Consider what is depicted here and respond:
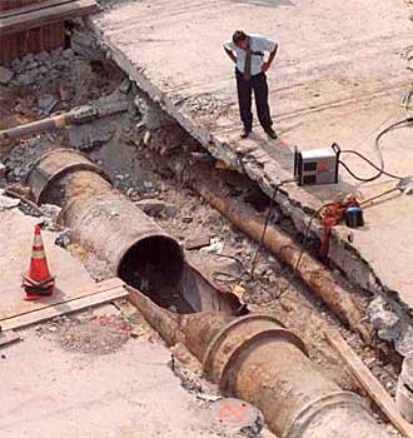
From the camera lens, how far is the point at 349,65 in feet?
42.3

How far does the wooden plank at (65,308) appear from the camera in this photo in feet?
30.4

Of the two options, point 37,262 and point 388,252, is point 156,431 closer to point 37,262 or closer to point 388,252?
point 37,262

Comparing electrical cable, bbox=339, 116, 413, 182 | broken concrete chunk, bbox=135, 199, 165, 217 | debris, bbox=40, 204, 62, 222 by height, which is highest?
electrical cable, bbox=339, 116, 413, 182

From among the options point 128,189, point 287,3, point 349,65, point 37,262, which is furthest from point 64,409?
point 287,3

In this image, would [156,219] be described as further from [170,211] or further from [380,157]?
[380,157]

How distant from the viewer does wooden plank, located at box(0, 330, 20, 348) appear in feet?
29.8

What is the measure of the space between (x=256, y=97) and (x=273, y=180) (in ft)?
2.64

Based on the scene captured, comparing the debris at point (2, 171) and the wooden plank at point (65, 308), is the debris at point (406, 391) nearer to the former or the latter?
the wooden plank at point (65, 308)

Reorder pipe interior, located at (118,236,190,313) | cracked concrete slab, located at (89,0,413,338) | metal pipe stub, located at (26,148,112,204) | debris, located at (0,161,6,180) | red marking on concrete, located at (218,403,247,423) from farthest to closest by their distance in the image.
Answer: metal pipe stub, located at (26,148,112,204) < debris, located at (0,161,6,180) < pipe interior, located at (118,236,190,313) < cracked concrete slab, located at (89,0,413,338) < red marking on concrete, located at (218,403,247,423)

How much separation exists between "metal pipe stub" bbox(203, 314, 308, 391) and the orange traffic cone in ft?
4.18

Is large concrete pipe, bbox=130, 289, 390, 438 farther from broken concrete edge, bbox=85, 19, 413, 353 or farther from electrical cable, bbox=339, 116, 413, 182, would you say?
electrical cable, bbox=339, 116, 413, 182

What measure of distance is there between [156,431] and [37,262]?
1804mm

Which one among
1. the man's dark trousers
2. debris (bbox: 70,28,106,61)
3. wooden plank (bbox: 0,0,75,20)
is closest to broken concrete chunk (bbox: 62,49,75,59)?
debris (bbox: 70,28,106,61)

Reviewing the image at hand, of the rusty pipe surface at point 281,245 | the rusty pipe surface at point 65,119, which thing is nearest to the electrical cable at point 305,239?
the rusty pipe surface at point 281,245
